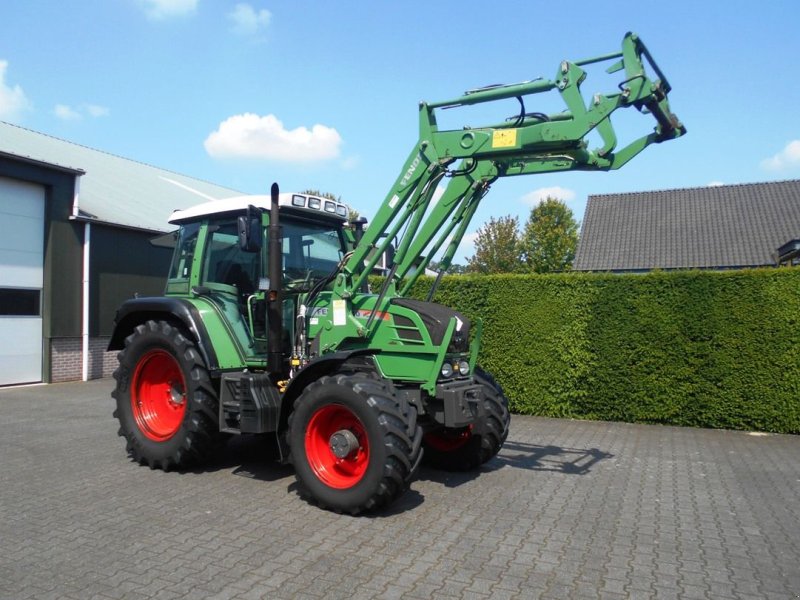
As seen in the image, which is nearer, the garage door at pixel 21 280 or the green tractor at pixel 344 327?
the green tractor at pixel 344 327

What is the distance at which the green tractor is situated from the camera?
510 cm

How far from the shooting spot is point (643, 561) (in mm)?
4172

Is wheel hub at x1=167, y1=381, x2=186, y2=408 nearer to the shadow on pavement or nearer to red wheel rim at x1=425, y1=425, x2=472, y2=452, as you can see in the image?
red wheel rim at x1=425, y1=425, x2=472, y2=452

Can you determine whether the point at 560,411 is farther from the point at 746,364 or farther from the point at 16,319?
the point at 16,319

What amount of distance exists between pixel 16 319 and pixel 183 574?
424 inches

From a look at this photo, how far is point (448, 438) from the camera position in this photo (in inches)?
253

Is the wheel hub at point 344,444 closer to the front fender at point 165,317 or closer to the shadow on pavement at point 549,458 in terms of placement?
the front fender at point 165,317

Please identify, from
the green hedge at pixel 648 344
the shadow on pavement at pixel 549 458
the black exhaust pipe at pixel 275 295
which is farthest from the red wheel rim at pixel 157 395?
the green hedge at pixel 648 344

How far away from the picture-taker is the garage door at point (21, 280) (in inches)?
488

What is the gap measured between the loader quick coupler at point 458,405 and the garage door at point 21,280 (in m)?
10.5

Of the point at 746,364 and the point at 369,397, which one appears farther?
the point at 746,364

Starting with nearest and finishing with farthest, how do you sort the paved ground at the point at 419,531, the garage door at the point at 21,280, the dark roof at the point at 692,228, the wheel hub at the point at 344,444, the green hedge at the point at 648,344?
the paved ground at the point at 419,531
the wheel hub at the point at 344,444
the green hedge at the point at 648,344
the garage door at the point at 21,280
the dark roof at the point at 692,228

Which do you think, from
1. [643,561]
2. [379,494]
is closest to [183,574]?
[379,494]

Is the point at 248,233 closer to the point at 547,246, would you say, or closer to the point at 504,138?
the point at 504,138
